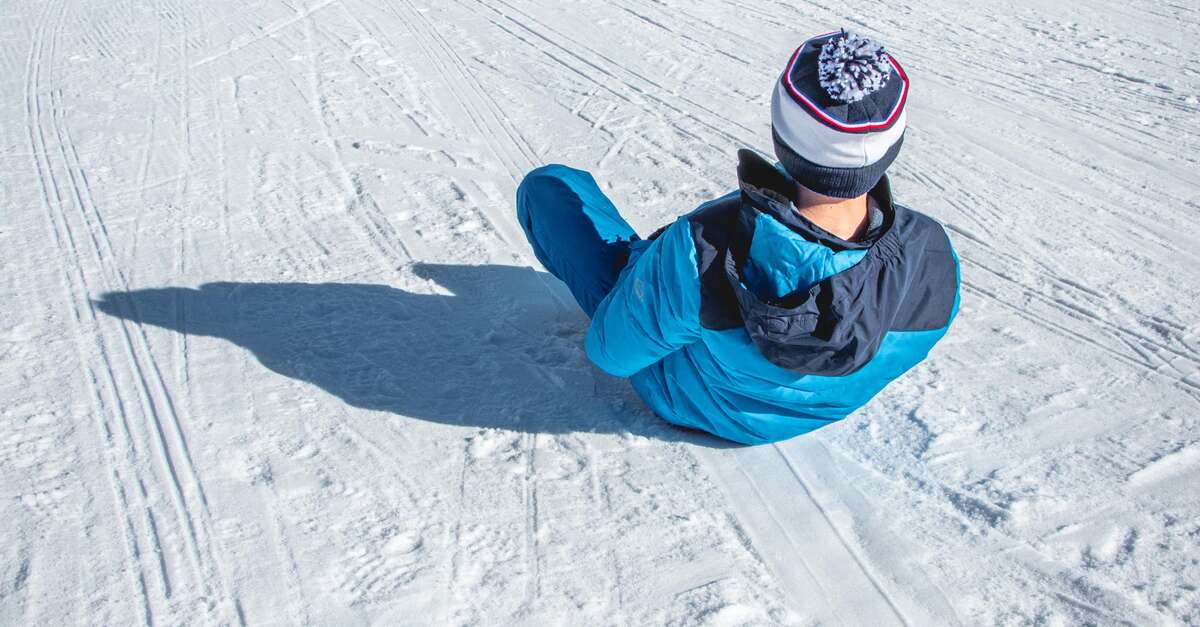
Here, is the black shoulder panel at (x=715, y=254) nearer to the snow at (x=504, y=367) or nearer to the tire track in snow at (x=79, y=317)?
the snow at (x=504, y=367)

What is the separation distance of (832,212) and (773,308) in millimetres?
230

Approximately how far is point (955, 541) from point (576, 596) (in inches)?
31.4

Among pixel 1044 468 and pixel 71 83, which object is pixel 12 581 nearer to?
pixel 1044 468

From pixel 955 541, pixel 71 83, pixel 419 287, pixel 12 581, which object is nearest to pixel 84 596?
pixel 12 581

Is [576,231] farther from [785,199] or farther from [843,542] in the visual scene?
[843,542]

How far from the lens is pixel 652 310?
2.15 meters

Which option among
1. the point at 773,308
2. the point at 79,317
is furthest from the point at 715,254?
the point at 79,317

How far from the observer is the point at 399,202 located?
12.0ft

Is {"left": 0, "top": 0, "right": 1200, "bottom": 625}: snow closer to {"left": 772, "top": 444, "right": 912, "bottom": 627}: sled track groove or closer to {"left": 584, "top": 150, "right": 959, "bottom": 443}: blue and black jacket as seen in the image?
{"left": 772, "top": 444, "right": 912, "bottom": 627}: sled track groove

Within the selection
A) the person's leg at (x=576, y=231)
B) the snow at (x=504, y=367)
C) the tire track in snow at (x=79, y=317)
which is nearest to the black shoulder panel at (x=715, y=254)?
the snow at (x=504, y=367)

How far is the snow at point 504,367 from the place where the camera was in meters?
2.08

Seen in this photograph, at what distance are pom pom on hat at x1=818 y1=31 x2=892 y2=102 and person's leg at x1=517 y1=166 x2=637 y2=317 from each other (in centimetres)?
96

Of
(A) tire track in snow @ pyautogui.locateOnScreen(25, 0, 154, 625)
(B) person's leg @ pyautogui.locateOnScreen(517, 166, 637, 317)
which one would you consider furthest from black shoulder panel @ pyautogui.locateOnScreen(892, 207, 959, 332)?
(A) tire track in snow @ pyautogui.locateOnScreen(25, 0, 154, 625)

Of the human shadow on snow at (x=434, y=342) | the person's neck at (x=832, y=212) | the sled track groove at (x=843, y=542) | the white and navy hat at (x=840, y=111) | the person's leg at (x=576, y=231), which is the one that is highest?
the white and navy hat at (x=840, y=111)
